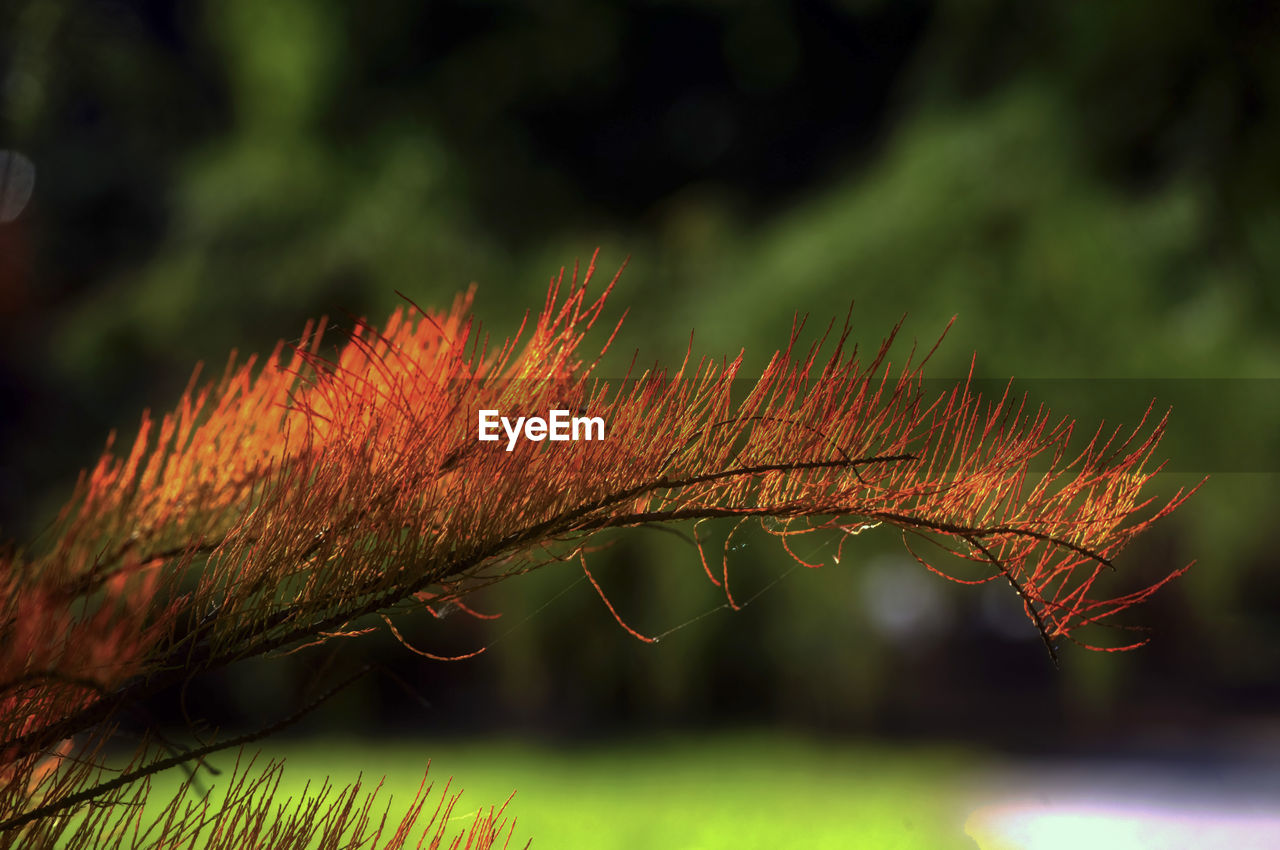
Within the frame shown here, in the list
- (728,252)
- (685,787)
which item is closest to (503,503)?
(685,787)

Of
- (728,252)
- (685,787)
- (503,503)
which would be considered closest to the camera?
(503,503)

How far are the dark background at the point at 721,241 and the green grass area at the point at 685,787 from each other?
16 centimetres

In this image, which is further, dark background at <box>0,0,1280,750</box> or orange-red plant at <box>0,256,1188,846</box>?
dark background at <box>0,0,1280,750</box>

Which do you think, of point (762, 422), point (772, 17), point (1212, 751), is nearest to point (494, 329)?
point (772, 17)

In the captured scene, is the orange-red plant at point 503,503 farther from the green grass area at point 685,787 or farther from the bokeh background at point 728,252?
the bokeh background at point 728,252

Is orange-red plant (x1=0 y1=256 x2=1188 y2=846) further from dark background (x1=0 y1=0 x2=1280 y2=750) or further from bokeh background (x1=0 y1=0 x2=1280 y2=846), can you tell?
dark background (x1=0 y1=0 x2=1280 y2=750)

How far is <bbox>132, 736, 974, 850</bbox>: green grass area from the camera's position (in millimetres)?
1031

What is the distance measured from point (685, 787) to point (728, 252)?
0.88 m

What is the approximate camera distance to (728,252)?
1.92m

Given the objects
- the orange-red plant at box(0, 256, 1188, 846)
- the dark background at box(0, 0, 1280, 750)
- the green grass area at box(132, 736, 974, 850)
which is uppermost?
the dark background at box(0, 0, 1280, 750)

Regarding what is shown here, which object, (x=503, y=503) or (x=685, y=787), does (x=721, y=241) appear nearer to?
(x=685, y=787)

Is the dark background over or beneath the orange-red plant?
over

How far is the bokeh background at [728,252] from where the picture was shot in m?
1.44

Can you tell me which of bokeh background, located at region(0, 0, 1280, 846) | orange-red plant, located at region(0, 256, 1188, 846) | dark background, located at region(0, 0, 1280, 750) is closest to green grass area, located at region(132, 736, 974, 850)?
bokeh background, located at region(0, 0, 1280, 846)
